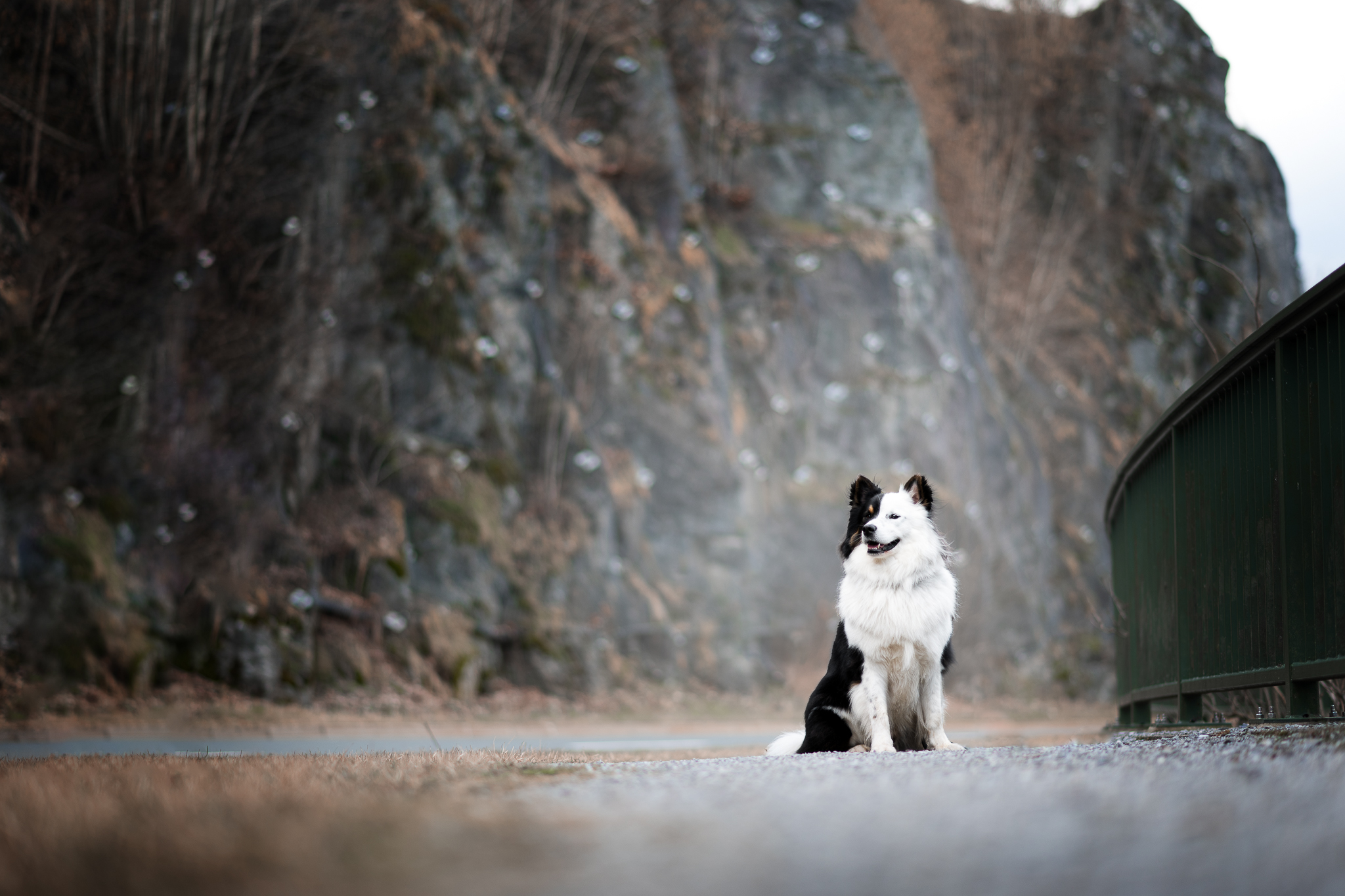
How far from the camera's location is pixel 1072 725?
20.2m

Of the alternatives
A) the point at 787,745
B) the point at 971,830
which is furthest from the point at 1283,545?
the point at 971,830

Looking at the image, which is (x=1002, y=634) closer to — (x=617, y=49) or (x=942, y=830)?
(x=617, y=49)

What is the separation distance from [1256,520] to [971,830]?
3648 millimetres

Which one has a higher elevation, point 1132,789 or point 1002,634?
point 1132,789

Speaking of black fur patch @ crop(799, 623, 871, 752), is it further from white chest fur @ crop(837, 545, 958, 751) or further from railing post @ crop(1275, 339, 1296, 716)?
railing post @ crop(1275, 339, 1296, 716)

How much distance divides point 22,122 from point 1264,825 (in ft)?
65.4

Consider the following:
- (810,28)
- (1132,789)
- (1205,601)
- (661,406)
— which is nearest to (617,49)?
(810,28)

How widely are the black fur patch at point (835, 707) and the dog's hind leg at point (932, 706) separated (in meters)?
0.43

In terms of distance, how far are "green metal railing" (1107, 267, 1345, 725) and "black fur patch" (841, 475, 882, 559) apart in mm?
1947

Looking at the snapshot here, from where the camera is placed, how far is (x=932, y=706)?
6.64m

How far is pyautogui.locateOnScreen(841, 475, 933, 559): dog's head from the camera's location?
6.73 m

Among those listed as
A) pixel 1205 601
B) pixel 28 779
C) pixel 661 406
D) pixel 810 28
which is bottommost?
pixel 28 779

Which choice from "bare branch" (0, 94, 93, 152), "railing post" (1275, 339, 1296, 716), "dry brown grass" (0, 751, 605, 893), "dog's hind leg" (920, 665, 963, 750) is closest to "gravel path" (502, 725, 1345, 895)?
"dry brown grass" (0, 751, 605, 893)

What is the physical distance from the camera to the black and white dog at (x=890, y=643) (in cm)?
653
